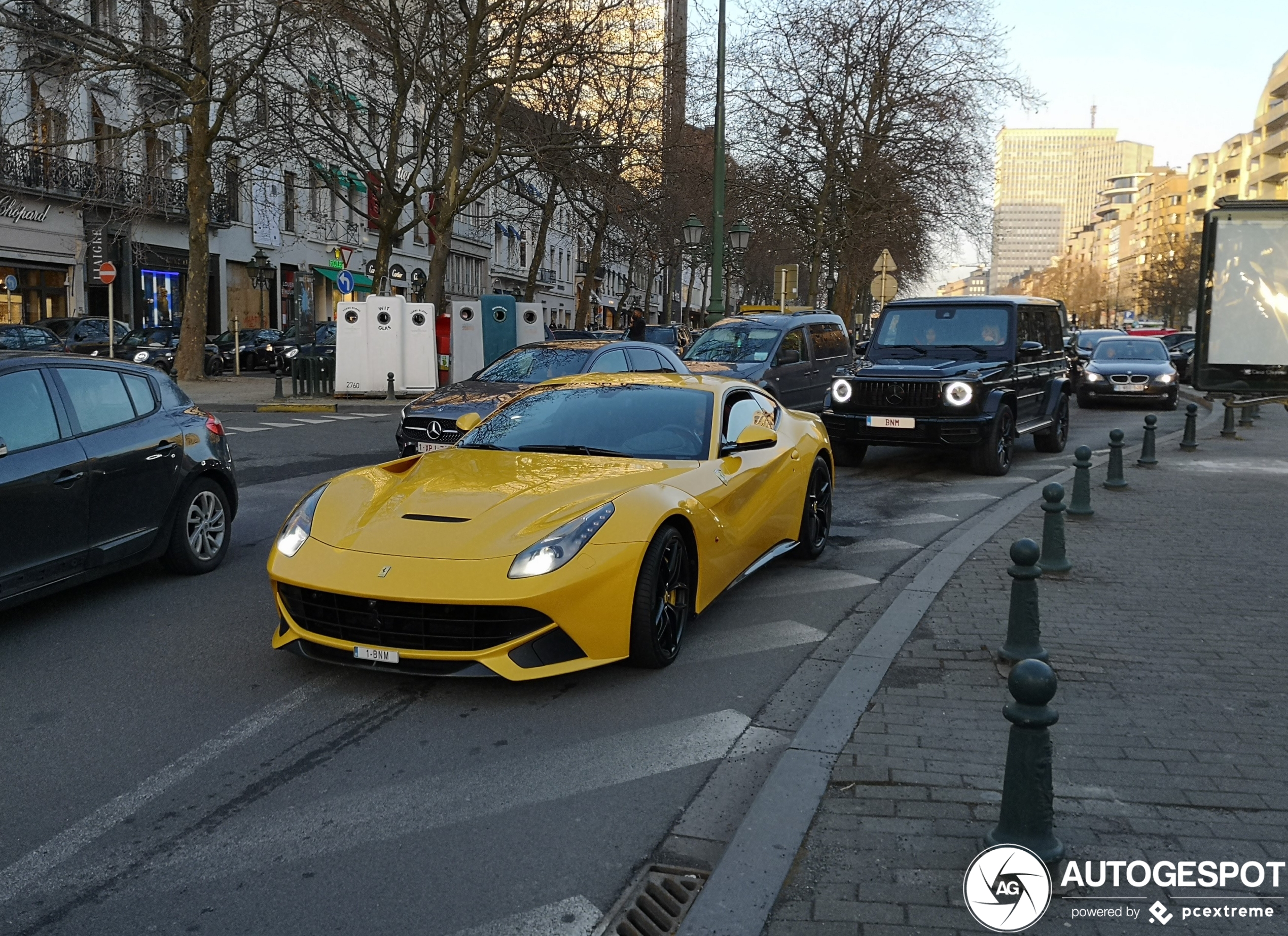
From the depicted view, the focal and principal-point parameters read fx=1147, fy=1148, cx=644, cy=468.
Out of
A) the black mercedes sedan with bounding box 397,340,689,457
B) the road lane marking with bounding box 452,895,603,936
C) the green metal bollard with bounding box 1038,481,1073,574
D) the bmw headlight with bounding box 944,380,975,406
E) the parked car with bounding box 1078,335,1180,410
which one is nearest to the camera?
the road lane marking with bounding box 452,895,603,936

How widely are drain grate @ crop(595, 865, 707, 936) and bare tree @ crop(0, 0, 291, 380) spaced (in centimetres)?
2154

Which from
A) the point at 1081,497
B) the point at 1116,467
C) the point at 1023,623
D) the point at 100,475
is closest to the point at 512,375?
the point at 1081,497

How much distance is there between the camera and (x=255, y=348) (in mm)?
A: 35594

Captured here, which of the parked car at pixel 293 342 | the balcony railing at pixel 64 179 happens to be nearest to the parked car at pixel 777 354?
the balcony railing at pixel 64 179

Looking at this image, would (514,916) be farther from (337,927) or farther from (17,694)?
→ (17,694)

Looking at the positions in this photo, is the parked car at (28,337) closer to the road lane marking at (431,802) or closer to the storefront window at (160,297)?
the storefront window at (160,297)

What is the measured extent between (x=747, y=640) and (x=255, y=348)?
32516mm

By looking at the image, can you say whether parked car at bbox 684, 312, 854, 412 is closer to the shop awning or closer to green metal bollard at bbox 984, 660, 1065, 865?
green metal bollard at bbox 984, 660, 1065, 865

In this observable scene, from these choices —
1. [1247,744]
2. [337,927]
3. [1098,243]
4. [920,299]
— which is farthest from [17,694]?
[1098,243]

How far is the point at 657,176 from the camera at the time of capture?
104 ft

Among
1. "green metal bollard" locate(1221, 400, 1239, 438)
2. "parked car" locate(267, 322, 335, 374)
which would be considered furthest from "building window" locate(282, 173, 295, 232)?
"green metal bollard" locate(1221, 400, 1239, 438)

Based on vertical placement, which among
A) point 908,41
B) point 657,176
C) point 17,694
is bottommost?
point 17,694

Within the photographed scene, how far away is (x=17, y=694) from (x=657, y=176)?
93.4 ft
